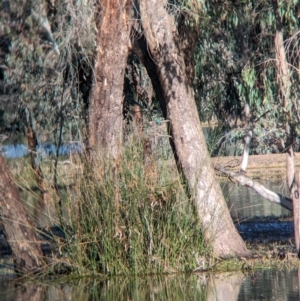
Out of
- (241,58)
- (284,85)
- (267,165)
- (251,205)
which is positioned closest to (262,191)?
(284,85)

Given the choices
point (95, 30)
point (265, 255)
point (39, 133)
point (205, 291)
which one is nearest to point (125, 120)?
point (39, 133)

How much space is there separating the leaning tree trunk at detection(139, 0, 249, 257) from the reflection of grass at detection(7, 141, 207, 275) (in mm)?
884

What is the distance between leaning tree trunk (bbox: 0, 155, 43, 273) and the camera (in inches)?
444

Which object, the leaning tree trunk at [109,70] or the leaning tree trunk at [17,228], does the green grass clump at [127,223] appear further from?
the leaning tree trunk at [109,70]

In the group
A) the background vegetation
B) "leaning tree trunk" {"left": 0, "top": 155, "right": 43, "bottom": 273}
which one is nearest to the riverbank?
the background vegetation

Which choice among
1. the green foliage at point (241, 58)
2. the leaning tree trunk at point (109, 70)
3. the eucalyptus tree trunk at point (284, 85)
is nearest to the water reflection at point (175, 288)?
the eucalyptus tree trunk at point (284, 85)

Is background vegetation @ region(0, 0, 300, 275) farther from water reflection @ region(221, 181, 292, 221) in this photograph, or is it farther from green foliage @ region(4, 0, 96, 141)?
water reflection @ region(221, 181, 292, 221)

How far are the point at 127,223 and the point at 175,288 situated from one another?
1.04 m

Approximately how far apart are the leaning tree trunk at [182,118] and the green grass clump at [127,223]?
897 millimetres

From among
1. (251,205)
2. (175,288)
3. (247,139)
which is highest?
(247,139)

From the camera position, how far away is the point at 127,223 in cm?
1071

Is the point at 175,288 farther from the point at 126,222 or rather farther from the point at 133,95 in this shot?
the point at 133,95

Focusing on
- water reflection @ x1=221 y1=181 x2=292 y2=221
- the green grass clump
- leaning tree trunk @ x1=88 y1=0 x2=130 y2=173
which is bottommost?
the green grass clump

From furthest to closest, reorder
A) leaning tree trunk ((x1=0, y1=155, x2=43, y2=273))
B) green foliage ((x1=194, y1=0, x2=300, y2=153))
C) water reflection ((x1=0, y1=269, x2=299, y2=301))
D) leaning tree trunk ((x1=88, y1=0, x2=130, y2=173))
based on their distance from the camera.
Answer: green foliage ((x1=194, y1=0, x2=300, y2=153)) → leaning tree trunk ((x1=88, y1=0, x2=130, y2=173)) → leaning tree trunk ((x1=0, y1=155, x2=43, y2=273)) → water reflection ((x1=0, y1=269, x2=299, y2=301))
